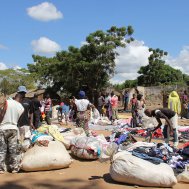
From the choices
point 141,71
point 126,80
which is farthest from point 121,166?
point 126,80

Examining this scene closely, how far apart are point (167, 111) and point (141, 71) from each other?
36.7 m

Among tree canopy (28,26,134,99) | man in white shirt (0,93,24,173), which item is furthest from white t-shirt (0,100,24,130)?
tree canopy (28,26,134,99)

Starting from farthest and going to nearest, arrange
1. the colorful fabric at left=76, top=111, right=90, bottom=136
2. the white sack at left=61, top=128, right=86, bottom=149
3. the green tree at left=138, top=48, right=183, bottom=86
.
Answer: the green tree at left=138, top=48, right=183, bottom=86, the colorful fabric at left=76, top=111, right=90, bottom=136, the white sack at left=61, top=128, right=86, bottom=149

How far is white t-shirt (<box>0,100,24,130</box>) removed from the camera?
20.0ft

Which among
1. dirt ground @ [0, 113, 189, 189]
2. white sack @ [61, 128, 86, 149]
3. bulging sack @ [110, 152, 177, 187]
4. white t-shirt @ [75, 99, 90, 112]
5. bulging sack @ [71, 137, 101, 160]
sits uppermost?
white t-shirt @ [75, 99, 90, 112]

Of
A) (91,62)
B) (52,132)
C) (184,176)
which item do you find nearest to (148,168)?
(184,176)

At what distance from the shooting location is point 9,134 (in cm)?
610

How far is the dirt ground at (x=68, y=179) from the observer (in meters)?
5.34

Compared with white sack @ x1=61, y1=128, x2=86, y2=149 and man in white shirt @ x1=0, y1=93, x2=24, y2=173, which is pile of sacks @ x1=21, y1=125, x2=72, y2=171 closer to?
man in white shirt @ x1=0, y1=93, x2=24, y2=173

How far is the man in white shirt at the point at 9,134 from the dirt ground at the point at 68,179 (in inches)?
8.2

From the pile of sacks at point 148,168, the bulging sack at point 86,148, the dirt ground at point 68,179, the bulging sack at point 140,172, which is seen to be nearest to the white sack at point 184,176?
the pile of sacks at point 148,168

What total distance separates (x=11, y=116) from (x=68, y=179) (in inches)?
57.9

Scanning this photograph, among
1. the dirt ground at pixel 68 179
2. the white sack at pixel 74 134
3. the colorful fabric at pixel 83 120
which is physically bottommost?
the dirt ground at pixel 68 179

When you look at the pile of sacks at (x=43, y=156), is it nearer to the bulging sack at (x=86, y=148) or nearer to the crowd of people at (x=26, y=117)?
the crowd of people at (x=26, y=117)
